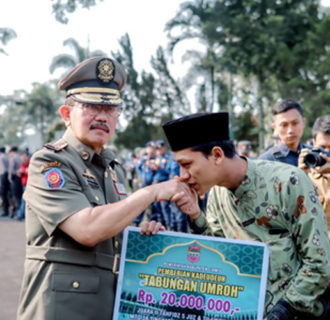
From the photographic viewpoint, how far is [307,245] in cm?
211

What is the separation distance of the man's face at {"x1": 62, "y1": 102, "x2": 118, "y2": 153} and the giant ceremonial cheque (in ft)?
1.67

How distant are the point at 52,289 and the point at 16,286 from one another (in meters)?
4.60

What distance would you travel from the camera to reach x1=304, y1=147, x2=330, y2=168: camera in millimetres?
3826

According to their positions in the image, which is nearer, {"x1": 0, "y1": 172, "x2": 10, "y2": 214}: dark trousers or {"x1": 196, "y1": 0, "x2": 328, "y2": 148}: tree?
{"x1": 0, "y1": 172, "x2": 10, "y2": 214}: dark trousers

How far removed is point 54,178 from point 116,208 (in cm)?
33

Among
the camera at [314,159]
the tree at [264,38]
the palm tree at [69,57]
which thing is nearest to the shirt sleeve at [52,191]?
the camera at [314,159]

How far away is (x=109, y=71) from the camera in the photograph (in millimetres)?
2500

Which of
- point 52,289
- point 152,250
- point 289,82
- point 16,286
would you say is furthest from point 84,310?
point 289,82

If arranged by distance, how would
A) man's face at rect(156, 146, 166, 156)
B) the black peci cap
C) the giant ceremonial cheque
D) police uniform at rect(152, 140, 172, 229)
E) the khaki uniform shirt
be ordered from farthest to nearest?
1. man's face at rect(156, 146, 166, 156)
2. police uniform at rect(152, 140, 172, 229)
3. the black peci cap
4. the khaki uniform shirt
5. the giant ceremonial cheque

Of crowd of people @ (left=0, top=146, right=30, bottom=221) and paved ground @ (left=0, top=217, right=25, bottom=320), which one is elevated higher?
crowd of people @ (left=0, top=146, right=30, bottom=221)

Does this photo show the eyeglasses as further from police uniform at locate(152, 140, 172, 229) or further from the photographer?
police uniform at locate(152, 140, 172, 229)

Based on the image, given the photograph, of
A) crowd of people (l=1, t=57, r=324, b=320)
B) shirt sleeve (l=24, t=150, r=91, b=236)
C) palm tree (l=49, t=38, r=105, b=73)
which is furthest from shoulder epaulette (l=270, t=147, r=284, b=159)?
palm tree (l=49, t=38, r=105, b=73)

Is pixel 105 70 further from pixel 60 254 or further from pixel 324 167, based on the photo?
pixel 324 167

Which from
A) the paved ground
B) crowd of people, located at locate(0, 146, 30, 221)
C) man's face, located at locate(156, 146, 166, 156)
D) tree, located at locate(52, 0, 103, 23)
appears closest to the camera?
the paved ground
